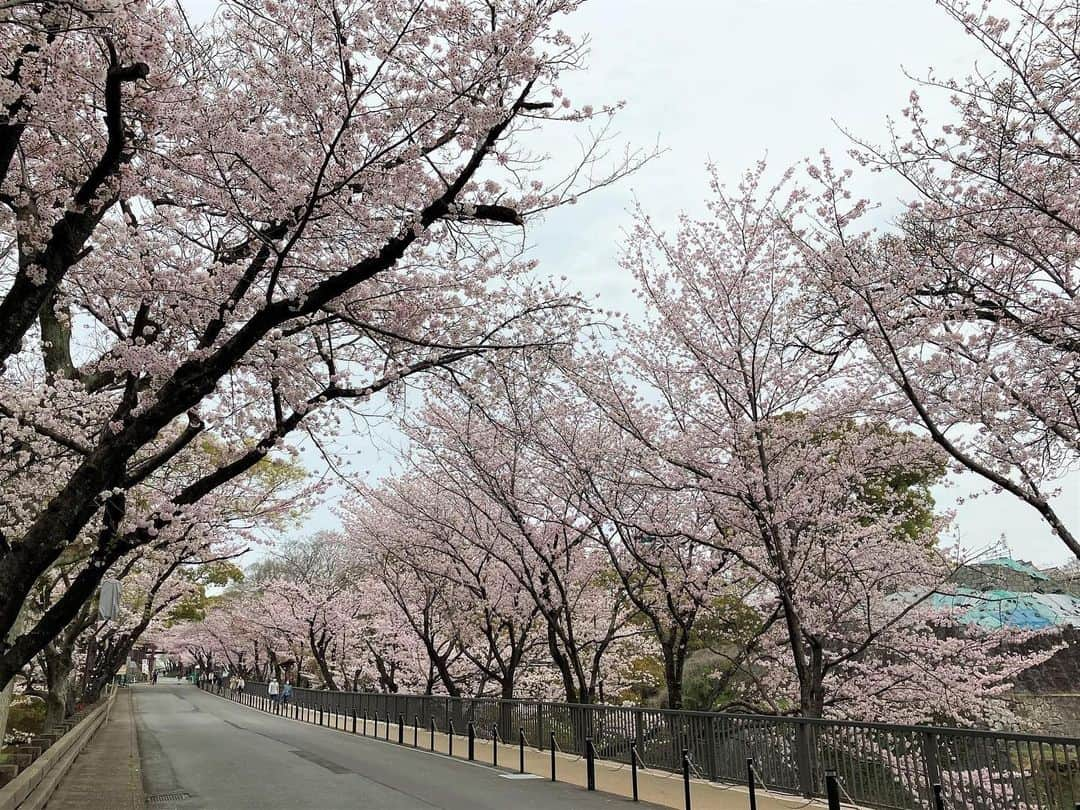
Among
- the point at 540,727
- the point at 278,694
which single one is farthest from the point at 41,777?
the point at 278,694

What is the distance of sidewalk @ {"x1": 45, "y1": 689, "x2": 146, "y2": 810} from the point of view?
10.9 metres

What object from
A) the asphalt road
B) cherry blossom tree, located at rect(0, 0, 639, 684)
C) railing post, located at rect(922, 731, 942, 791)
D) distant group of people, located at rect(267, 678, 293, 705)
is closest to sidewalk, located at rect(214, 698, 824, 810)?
the asphalt road

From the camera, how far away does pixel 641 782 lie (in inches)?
510

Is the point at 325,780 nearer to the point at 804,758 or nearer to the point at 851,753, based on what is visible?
the point at 804,758

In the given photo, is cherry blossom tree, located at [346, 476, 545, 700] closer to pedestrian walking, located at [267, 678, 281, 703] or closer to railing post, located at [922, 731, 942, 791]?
railing post, located at [922, 731, 942, 791]

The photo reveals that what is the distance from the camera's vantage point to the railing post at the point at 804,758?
1037cm

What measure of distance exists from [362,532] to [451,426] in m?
10.8

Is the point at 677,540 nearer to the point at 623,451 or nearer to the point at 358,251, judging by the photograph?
the point at 623,451

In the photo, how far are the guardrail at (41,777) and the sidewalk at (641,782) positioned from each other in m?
7.75

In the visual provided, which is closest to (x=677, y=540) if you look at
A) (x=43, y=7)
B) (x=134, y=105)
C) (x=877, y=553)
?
(x=877, y=553)

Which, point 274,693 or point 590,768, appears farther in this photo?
point 274,693

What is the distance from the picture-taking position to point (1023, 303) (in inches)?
337

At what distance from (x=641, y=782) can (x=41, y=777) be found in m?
8.67

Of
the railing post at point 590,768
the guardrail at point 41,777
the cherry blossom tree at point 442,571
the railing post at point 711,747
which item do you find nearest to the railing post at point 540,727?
the cherry blossom tree at point 442,571
